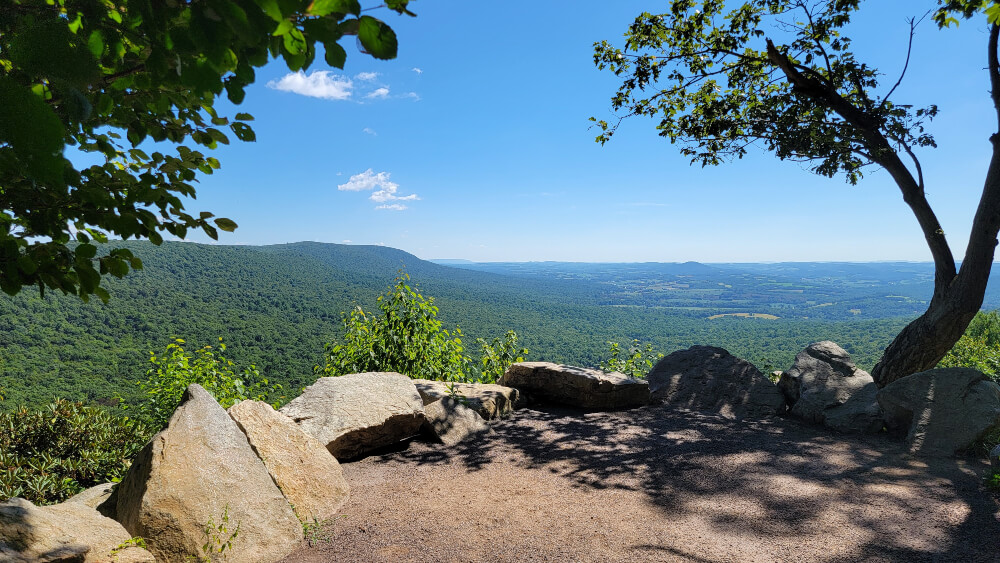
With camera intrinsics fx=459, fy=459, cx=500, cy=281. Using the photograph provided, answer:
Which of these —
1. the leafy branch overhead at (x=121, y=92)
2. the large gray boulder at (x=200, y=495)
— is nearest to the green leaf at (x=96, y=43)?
the leafy branch overhead at (x=121, y=92)

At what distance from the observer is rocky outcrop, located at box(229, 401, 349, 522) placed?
176 inches

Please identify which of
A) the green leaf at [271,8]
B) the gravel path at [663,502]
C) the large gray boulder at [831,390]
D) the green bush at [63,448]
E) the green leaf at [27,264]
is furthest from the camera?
the large gray boulder at [831,390]

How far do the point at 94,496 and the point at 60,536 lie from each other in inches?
91.8

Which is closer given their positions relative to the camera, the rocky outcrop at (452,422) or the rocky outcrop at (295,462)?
the rocky outcrop at (295,462)

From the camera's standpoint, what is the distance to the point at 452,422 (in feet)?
22.7

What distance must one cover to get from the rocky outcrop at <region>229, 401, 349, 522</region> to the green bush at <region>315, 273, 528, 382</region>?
3.91 m

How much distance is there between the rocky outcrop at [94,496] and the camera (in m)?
4.36

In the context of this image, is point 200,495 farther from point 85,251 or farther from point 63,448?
point 63,448

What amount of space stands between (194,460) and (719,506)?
4855 mm

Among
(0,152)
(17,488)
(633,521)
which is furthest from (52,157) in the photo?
(17,488)

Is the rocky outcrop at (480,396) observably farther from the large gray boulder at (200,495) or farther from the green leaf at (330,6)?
the green leaf at (330,6)

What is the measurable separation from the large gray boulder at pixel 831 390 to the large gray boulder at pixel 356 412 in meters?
6.57

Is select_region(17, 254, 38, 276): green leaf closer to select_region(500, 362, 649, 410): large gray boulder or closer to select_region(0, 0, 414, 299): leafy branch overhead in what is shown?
select_region(0, 0, 414, 299): leafy branch overhead

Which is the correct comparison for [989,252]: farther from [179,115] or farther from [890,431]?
[179,115]
